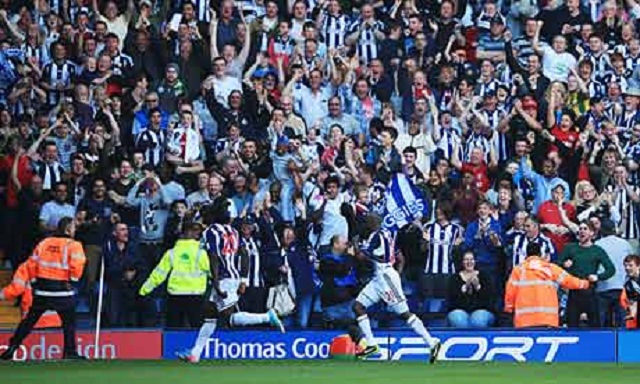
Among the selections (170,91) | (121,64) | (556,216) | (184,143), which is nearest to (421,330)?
(556,216)

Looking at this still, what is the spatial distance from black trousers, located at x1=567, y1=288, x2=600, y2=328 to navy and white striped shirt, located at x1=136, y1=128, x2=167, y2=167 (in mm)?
6722

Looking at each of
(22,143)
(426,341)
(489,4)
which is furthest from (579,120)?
(22,143)

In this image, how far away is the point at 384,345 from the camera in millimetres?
27109

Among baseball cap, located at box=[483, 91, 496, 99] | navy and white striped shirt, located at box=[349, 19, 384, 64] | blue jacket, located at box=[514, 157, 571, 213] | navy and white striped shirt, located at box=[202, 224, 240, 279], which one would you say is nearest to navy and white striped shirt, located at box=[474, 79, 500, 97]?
baseball cap, located at box=[483, 91, 496, 99]

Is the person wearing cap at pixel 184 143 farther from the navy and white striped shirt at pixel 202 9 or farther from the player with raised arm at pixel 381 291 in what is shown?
the player with raised arm at pixel 381 291

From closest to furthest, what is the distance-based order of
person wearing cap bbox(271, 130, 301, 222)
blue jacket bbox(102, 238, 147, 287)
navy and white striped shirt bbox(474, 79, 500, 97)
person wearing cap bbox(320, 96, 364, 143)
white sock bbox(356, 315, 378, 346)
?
white sock bbox(356, 315, 378, 346), blue jacket bbox(102, 238, 147, 287), person wearing cap bbox(271, 130, 301, 222), person wearing cap bbox(320, 96, 364, 143), navy and white striped shirt bbox(474, 79, 500, 97)

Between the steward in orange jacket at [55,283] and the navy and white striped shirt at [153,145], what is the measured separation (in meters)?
3.22

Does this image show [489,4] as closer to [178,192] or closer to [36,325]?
[178,192]

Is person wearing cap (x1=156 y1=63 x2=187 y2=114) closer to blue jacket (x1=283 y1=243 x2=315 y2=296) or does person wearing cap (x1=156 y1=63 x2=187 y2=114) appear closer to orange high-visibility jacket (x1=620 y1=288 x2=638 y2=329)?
blue jacket (x1=283 y1=243 x2=315 y2=296)

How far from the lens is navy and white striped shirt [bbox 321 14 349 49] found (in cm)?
3112

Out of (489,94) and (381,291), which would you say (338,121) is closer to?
(489,94)

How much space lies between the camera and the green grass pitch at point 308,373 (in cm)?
2084

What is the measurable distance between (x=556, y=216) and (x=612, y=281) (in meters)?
1.38

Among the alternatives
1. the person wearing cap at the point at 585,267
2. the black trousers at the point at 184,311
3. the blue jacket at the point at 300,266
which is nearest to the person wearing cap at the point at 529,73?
the person wearing cap at the point at 585,267
